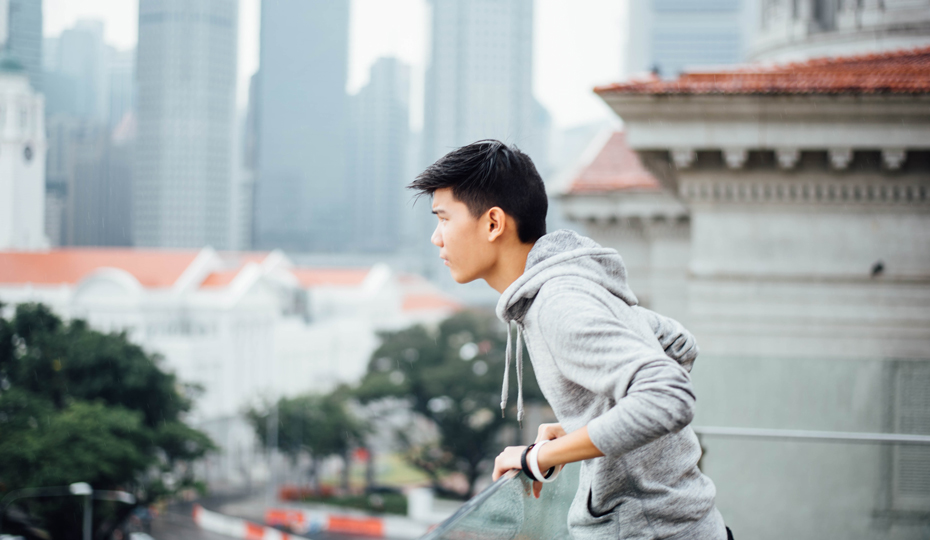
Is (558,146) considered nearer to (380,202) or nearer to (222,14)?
(380,202)

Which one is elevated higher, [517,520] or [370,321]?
[517,520]

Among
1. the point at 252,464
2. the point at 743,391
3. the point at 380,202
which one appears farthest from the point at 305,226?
the point at 743,391

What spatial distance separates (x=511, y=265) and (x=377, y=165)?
7964cm

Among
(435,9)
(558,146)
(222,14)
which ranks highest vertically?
(435,9)

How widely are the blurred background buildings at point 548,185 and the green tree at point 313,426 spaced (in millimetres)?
2591

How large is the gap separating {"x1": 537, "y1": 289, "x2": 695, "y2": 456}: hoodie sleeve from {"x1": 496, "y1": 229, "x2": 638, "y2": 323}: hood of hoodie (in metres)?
0.05

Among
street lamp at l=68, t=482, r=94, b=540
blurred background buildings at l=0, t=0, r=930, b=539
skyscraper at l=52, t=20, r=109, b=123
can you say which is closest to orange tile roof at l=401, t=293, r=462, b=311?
blurred background buildings at l=0, t=0, r=930, b=539

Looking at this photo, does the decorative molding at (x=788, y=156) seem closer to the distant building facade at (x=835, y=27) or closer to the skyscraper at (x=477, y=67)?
the distant building facade at (x=835, y=27)

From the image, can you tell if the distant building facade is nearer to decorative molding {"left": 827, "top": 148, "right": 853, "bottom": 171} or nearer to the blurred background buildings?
the blurred background buildings

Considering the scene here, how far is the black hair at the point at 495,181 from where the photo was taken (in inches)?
47.1

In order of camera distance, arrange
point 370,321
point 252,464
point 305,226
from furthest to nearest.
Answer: point 305,226 < point 370,321 < point 252,464

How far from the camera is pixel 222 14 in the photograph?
64500 mm

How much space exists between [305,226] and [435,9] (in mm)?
27456

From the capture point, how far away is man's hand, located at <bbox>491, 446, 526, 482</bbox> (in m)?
1.29
